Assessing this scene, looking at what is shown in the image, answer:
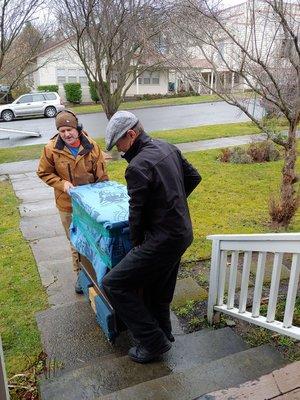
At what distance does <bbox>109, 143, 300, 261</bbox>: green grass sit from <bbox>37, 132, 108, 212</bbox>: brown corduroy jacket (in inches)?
66.0

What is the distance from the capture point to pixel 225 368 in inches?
93.3

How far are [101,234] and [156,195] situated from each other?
631 mm

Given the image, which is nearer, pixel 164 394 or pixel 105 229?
pixel 164 394

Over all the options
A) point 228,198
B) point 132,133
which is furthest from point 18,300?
point 228,198

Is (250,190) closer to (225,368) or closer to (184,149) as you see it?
(184,149)

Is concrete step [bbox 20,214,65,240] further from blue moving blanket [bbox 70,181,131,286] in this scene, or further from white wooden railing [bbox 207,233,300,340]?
white wooden railing [bbox 207,233,300,340]

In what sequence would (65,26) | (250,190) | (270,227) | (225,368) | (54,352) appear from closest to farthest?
(225,368), (54,352), (270,227), (250,190), (65,26)

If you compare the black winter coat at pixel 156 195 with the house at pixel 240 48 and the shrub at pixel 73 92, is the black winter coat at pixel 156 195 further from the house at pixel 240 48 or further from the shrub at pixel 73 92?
the shrub at pixel 73 92

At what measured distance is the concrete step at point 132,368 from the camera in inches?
94.6

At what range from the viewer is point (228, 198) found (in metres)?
6.70

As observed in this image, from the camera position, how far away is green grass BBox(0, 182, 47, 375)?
3.02m

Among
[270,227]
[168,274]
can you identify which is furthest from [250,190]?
[168,274]

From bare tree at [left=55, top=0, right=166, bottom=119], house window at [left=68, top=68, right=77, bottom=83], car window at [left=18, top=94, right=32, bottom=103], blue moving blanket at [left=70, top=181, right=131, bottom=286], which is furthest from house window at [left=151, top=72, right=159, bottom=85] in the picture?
blue moving blanket at [left=70, top=181, right=131, bottom=286]

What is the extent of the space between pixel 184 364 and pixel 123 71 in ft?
31.7
